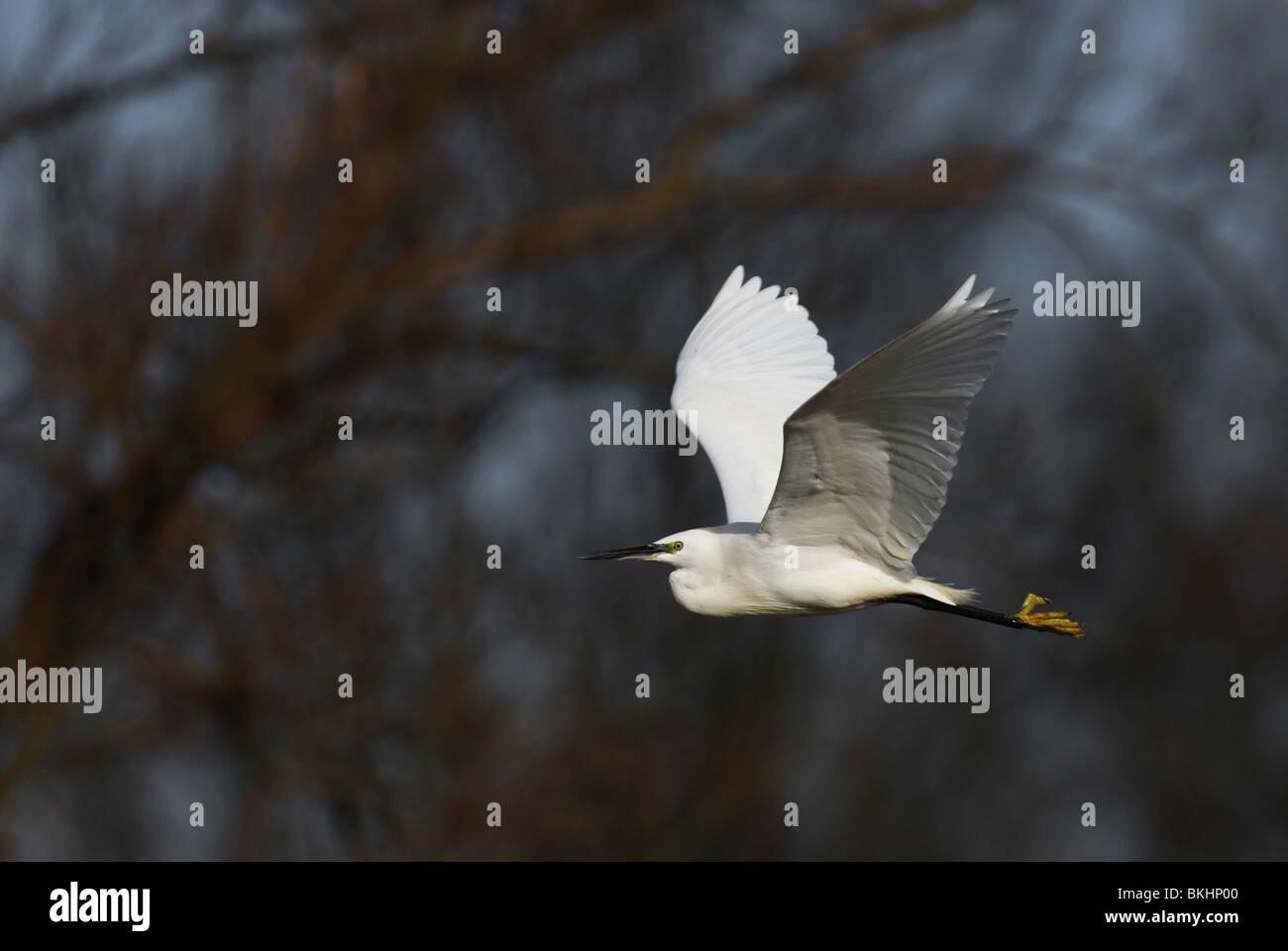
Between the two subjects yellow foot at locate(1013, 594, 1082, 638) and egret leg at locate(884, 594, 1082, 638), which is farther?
yellow foot at locate(1013, 594, 1082, 638)

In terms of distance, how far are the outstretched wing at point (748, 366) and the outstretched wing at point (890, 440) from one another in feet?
3.72

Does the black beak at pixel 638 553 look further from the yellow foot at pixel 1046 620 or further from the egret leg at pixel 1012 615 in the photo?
the yellow foot at pixel 1046 620

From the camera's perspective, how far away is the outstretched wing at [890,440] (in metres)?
4.90

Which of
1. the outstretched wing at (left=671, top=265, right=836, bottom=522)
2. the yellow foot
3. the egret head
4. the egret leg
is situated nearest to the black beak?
the egret head

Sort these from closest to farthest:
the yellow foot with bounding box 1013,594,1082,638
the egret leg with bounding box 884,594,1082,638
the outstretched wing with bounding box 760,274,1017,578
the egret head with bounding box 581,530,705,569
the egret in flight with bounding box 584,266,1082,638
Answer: the outstretched wing with bounding box 760,274,1017,578, the egret in flight with bounding box 584,266,1082,638, the egret leg with bounding box 884,594,1082,638, the egret head with bounding box 581,530,705,569, the yellow foot with bounding box 1013,594,1082,638

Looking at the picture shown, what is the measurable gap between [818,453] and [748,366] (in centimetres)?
171

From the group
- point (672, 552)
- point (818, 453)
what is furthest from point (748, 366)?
point (818, 453)

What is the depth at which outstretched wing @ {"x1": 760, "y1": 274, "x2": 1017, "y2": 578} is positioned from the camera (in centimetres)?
490

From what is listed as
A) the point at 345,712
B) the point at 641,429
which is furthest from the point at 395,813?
the point at 641,429

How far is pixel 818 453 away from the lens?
5.49 metres

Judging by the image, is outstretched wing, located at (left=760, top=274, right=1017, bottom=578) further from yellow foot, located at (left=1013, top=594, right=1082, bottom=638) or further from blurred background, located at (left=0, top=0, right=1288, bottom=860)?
blurred background, located at (left=0, top=0, right=1288, bottom=860)

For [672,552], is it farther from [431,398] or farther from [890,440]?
[431,398]

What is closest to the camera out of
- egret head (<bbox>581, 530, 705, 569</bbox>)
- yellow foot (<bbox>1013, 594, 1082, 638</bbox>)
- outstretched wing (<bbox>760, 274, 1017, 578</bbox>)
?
outstretched wing (<bbox>760, 274, 1017, 578</bbox>)

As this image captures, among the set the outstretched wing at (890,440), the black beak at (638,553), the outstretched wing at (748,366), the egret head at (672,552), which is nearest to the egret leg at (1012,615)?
the outstretched wing at (890,440)
